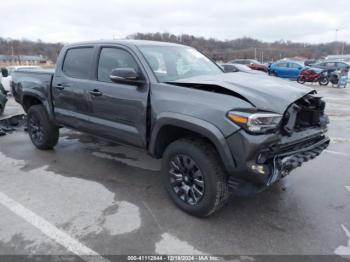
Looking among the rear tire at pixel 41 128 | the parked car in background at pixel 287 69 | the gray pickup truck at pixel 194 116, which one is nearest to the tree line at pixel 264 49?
the parked car in background at pixel 287 69

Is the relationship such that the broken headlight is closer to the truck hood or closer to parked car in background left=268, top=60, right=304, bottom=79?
the truck hood

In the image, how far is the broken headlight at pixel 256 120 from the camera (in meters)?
2.68

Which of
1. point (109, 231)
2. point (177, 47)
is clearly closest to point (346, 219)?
point (109, 231)

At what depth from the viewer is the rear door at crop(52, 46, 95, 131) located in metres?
4.32

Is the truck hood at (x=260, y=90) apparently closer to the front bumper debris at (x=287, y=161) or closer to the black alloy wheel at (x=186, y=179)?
the front bumper debris at (x=287, y=161)

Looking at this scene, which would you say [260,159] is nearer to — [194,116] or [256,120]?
[256,120]

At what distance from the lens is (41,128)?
5.41m

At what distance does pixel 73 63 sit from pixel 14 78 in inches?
77.6

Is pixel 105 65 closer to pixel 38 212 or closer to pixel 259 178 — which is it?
pixel 38 212

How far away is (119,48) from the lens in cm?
395

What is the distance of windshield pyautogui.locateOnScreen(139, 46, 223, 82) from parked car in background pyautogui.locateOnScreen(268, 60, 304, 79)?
1857cm

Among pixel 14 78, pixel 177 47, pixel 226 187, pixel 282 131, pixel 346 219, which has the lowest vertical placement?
pixel 346 219

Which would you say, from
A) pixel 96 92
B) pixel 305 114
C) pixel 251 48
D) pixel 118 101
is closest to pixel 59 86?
pixel 96 92

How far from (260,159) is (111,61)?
7.90 feet
